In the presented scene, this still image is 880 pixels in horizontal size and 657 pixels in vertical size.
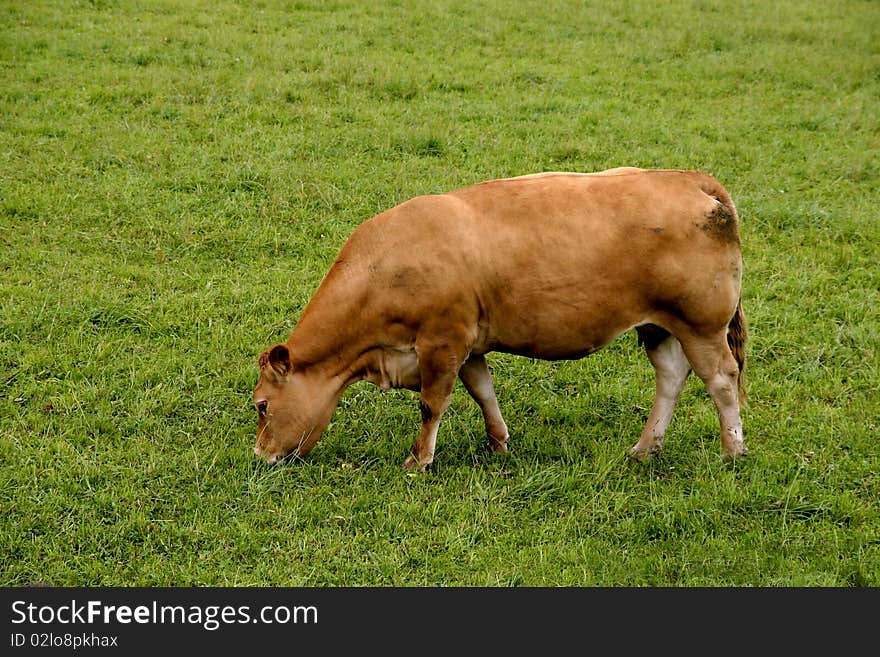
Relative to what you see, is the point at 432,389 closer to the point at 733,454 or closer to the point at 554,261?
the point at 554,261

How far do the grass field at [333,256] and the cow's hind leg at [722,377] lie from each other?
206 mm

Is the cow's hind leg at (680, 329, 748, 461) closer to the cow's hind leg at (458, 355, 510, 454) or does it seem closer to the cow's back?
the cow's back

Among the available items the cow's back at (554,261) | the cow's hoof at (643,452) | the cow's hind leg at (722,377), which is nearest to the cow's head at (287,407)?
the cow's back at (554,261)

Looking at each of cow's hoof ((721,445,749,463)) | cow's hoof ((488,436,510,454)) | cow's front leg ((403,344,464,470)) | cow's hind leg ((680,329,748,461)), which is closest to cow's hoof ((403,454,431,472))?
cow's front leg ((403,344,464,470))

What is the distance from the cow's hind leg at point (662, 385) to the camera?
23.7ft

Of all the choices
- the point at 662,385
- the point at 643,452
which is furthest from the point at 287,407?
the point at 662,385

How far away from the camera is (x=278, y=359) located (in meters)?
6.73

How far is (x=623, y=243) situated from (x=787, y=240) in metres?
4.93

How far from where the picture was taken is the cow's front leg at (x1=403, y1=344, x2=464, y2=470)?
264 inches

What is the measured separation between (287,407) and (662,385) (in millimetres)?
2649

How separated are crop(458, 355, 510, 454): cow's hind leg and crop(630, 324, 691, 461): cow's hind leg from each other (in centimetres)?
95

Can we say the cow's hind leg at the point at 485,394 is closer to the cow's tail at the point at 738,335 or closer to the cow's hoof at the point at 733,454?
the cow's hoof at the point at 733,454

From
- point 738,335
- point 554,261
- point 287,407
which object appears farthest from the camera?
point 738,335

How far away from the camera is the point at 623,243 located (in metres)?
6.56
